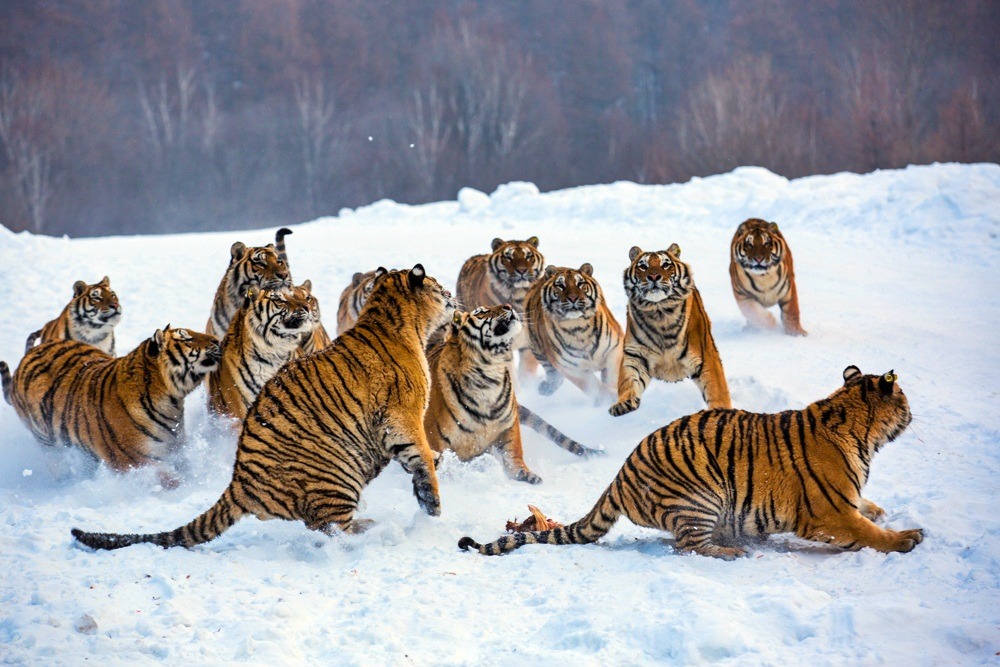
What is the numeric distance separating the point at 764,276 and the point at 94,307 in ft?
15.8

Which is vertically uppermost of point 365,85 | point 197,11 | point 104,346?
point 197,11

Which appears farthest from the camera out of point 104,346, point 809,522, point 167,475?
point 104,346

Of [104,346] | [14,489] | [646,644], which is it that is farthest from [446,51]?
[646,644]

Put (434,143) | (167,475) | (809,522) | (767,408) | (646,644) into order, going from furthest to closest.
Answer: (434,143) → (767,408) → (167,475) → (809,522) → (646,644)

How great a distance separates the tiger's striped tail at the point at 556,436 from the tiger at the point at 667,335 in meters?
0.35

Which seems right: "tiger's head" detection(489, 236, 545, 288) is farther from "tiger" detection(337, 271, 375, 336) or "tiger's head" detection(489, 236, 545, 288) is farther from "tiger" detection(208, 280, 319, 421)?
"tiger" detection(208, 280, 319, 421)

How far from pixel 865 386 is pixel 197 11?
96.2 feet

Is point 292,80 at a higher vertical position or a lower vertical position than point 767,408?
higher

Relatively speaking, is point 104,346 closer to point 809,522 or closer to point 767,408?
point 767,408

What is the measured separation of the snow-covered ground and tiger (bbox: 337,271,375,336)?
132 cm

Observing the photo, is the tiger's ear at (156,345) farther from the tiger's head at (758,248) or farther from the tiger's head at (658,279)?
the tiger's head at (758,248)

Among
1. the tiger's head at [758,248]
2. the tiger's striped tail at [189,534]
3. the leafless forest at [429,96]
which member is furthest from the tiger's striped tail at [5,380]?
the leafless forest at [429,96]

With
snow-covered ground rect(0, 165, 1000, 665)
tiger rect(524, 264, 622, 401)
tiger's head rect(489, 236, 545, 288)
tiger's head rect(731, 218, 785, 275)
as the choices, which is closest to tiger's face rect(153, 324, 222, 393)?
snow-covered ground rect(0, 165, 1000, 665)

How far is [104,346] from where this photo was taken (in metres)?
7.18
